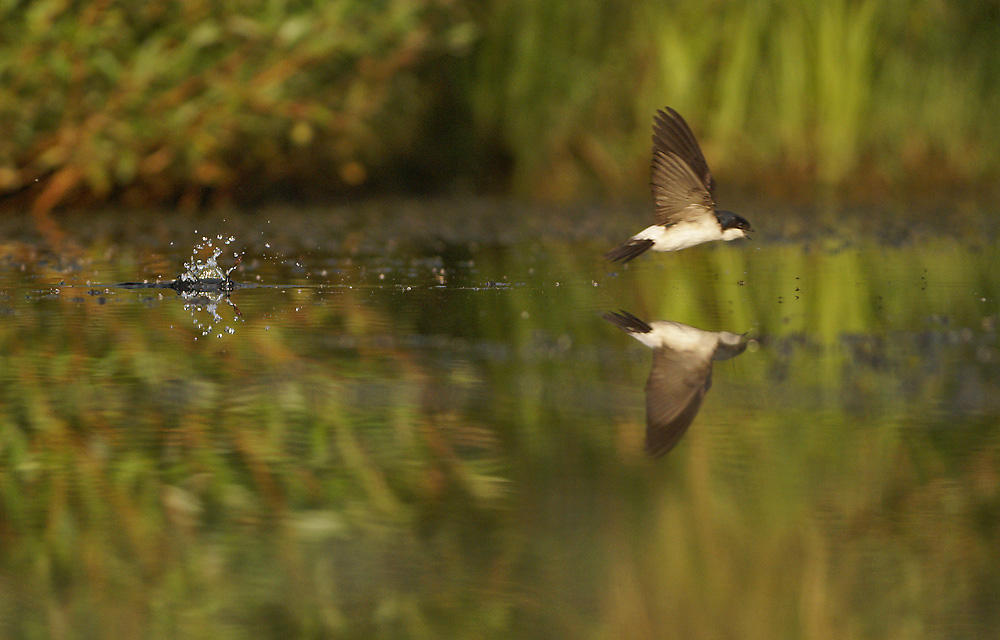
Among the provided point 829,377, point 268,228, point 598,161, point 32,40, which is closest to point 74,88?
point 32,40

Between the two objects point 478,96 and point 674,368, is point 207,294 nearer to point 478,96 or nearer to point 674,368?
point 674,368

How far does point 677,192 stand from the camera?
17.9ft

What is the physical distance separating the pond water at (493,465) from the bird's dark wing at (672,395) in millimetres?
Result: 17

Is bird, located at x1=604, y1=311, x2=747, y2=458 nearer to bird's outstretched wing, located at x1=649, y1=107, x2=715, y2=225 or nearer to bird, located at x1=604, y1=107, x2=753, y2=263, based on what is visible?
bird, located at x1=604, y1=107, x2=753, y2=263

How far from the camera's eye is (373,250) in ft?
26.0

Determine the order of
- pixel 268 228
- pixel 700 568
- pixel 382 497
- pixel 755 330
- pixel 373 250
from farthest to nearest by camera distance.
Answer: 1. pixel 268 228
2. pixel 373 250
3. pixel 755 330
4. pixel 382 497
5. pixel 700 568

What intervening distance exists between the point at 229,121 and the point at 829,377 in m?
7.09

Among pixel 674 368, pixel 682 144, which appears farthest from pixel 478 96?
pixel 674 368

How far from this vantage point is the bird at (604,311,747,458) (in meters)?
3.16

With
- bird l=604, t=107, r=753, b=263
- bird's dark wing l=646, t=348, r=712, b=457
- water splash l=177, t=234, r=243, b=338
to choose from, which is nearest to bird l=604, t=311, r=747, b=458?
bird's dark wing l=646, t=348, r=712, b=457

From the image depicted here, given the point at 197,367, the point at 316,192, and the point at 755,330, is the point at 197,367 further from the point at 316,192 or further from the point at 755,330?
the point at 316,192

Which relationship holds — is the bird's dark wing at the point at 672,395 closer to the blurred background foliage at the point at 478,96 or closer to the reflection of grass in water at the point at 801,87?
the blurred background foliage at the point at 478,96

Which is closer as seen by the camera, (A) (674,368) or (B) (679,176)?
(A) (674,368)

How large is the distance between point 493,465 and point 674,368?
1.28 meters
